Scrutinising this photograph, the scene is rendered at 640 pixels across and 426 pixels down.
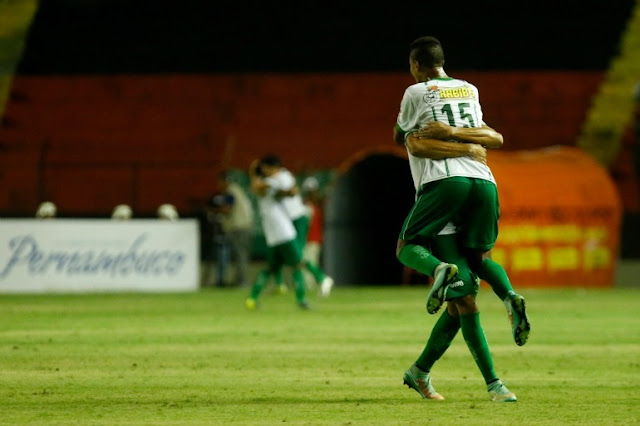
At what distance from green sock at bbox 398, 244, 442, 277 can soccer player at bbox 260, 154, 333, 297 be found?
10253 millimetres

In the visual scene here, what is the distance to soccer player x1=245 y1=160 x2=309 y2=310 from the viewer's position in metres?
18.1

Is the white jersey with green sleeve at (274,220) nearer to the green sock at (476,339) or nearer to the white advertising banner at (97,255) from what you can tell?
the white advertising banner at (97,255)

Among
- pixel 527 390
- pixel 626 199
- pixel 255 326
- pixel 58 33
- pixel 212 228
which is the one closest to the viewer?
pixel 527 390

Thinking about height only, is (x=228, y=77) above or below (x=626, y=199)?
above

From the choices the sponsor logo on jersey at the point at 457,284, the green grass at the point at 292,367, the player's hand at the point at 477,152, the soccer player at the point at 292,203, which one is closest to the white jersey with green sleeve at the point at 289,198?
the soccer player at the point at 292,203

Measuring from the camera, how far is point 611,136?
31953 mm

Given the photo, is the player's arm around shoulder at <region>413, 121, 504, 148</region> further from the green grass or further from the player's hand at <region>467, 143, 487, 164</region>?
the green grass

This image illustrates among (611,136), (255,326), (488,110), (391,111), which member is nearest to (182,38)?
(391,111)

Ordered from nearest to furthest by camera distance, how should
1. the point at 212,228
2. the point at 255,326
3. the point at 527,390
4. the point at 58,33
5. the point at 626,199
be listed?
the point at 527,390
the point at 255,326
the point at 212,228
the point at 626,199
the point at 58,33

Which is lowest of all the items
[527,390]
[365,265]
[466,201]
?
[365,265]

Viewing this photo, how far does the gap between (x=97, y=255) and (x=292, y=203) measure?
4.20m

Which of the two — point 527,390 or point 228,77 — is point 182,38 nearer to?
point 228,77

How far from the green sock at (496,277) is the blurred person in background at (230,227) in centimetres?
1846

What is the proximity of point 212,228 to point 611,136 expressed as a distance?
418 inches
